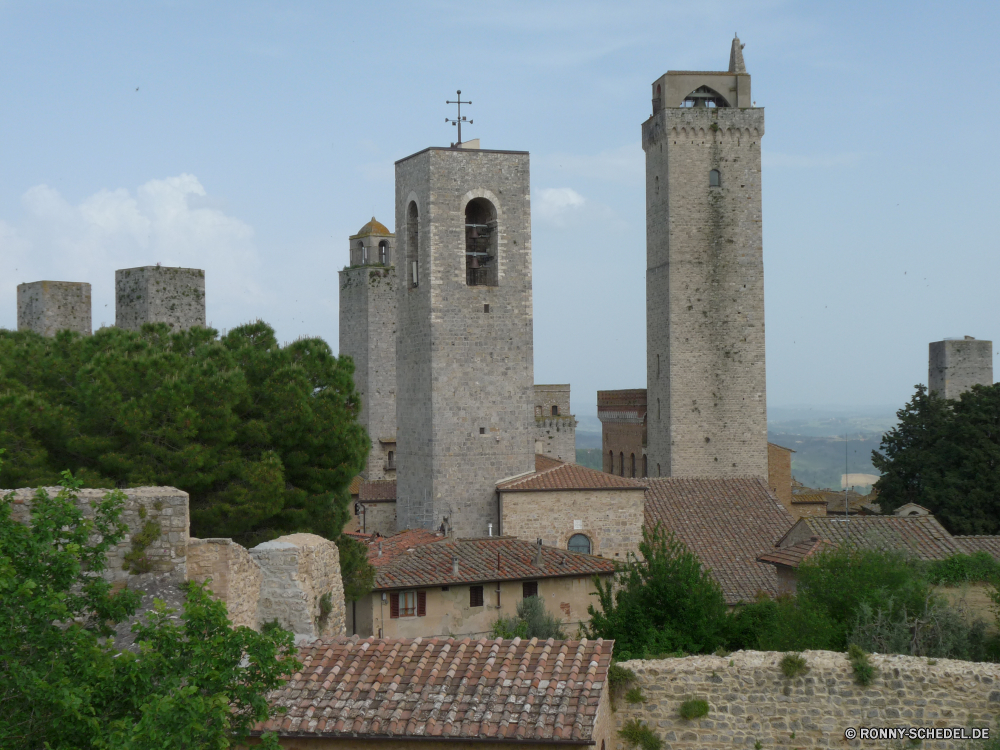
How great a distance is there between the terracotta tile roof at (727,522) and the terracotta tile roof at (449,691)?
14.7 metres

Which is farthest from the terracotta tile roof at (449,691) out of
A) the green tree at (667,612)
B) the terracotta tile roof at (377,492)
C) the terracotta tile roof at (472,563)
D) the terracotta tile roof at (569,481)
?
the terracotta tile roof at (377,492)

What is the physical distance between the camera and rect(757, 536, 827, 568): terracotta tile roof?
1804 cm

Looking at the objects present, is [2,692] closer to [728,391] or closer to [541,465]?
[541,465]

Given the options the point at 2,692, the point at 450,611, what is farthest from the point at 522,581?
the point at 2,692

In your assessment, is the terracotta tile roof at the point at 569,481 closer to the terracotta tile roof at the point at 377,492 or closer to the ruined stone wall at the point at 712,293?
the terracotta tile roof at the point at 377,492

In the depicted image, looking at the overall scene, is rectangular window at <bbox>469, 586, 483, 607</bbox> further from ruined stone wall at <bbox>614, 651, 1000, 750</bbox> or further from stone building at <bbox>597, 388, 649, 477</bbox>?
stone building at <bbox>597, 388, 649, 477</bbox>

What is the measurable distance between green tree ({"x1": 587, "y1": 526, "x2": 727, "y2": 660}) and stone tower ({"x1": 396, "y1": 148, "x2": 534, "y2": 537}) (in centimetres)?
1446

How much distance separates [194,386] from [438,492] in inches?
541

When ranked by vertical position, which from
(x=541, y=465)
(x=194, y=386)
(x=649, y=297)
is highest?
(x=649, y=297)

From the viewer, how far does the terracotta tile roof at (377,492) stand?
35381 millimetres

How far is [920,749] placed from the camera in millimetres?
9484

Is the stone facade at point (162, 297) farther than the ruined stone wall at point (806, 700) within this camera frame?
Yes

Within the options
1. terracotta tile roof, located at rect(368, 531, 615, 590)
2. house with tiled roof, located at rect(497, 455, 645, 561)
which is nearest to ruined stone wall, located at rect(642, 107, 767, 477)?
house with tiled roof, located at rect(497, 455, 645, 561)

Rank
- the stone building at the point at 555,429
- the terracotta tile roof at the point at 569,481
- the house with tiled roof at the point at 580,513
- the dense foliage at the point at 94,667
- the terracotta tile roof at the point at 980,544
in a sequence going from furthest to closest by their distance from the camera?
the stone building at the point at 555,429 < the terracotta tile roof at the point at 569,481 < the house with tiled roof at the point at 580,513 < the terracotta tile roof at the point at 980,544 < the dense foliage at the point at 94,667
